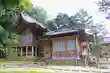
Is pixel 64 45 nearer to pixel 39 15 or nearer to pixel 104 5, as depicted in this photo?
pixel 104 5

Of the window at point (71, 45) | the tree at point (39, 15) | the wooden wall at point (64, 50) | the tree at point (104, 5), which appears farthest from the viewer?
the tree at point (39, 15)

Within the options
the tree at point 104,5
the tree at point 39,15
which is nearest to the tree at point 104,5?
the tree at point 104,5

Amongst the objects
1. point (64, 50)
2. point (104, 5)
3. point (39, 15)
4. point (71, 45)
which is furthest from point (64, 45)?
point (39, 15)

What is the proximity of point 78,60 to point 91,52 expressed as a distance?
330cm

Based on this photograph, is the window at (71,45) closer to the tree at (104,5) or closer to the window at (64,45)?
the window at (64,45)

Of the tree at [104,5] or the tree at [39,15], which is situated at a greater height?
the tree at [39,15]

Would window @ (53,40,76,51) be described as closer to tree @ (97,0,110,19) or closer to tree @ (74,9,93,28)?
tree @ (97,0,110,19)

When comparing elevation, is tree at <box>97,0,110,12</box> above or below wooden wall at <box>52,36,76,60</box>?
above

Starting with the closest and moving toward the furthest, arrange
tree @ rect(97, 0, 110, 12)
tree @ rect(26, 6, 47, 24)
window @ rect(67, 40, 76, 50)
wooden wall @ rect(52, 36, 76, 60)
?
tree @ rect(97, 0, 110, 12) → wooden wall @ rect(52, 36, 76, 60) → window @ rect(67, 40, 76, 50) → tree @ rect(26, 6, 47, 24)

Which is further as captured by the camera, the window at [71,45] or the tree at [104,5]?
the window at [71,45]

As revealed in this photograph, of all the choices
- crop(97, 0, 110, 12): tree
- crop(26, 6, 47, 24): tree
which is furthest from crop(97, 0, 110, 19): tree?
crop(26, 6, 47, 24): tree

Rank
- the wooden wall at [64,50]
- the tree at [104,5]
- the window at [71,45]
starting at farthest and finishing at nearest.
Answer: the window at [71,45]
the wooden wall at [64,50]
the tree at [104,5]

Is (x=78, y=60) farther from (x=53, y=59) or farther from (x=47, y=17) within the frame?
(x=47, y=17)

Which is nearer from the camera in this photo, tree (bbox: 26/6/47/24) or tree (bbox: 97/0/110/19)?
tree (bbox: 97/0/110/19)
